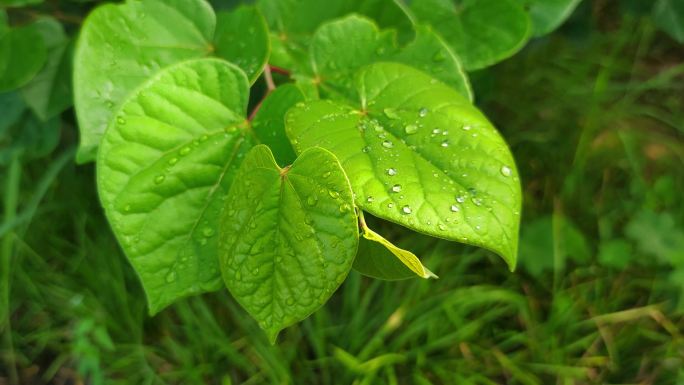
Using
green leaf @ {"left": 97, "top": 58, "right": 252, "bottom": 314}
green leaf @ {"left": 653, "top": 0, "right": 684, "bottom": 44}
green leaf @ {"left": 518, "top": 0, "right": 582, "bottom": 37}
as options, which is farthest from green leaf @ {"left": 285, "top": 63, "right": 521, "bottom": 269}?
green leaf @ {"left": 653, "top": 0, "right": 684, "bottom": 44}

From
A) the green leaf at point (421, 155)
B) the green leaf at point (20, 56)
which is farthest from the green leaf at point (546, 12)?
the green leaf at point (20, 56)

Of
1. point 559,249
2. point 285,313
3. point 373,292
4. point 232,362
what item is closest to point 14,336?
point 232,362

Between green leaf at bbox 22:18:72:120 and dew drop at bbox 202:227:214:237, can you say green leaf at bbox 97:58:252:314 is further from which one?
green leaf at bbox 22:18:72:120

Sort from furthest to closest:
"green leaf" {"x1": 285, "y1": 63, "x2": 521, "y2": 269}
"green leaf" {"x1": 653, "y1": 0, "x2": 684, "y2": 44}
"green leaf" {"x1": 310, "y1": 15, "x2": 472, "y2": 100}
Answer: "green leaf" {"x1": 653, "y1": 0, "x2": 684, "y2": 44}, "green leaf" {"x1": 310, "y1": 15, "x2": 472, "y2": 100}, "green leaf" {"x1": 285, "y1": 63, "x2": 521, "y2": 269}

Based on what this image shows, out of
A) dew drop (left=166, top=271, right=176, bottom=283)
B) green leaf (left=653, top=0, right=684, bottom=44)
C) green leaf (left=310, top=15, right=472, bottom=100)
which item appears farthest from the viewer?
green leaf (left=653, top=0, right=684, bottom=44)

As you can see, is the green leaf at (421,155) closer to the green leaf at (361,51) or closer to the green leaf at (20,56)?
the green leaf at (361,51)

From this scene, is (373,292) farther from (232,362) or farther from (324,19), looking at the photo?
(324,19)
